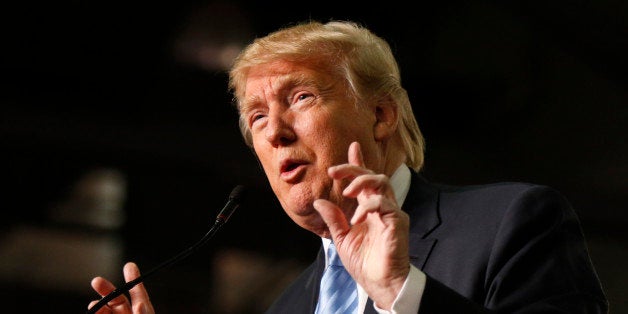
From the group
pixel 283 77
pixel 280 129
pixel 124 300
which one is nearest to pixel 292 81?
pixel 283 77

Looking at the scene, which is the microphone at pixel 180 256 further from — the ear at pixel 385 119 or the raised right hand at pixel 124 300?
the ear at pixel 385 119

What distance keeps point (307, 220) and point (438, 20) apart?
6.01 ft

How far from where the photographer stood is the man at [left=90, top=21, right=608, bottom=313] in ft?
5.29

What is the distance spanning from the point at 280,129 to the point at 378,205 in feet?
2.12

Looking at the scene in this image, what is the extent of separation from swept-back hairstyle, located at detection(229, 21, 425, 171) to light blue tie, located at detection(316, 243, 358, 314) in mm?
348

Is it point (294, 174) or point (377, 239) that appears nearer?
point (377, 239)

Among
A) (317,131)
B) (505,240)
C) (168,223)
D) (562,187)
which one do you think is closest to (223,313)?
(168,223)

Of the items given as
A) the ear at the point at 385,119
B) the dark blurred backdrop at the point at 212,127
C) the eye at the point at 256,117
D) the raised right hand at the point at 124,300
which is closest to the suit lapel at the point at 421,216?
the ear at the point at 385,119

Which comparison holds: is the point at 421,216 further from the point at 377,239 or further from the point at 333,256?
the point at 377,239

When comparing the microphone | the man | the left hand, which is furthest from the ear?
the left hand

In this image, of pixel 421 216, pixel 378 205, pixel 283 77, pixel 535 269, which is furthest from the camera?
pixel 283 77

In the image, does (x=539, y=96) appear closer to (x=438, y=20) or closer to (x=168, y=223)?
(x=438, y=20)

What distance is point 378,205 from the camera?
5.18ft

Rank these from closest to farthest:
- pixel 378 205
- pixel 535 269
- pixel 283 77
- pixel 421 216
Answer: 1. pixel 378 205
2. pixel 535 269
3. pixel 421 216
4. pixel 283 77
